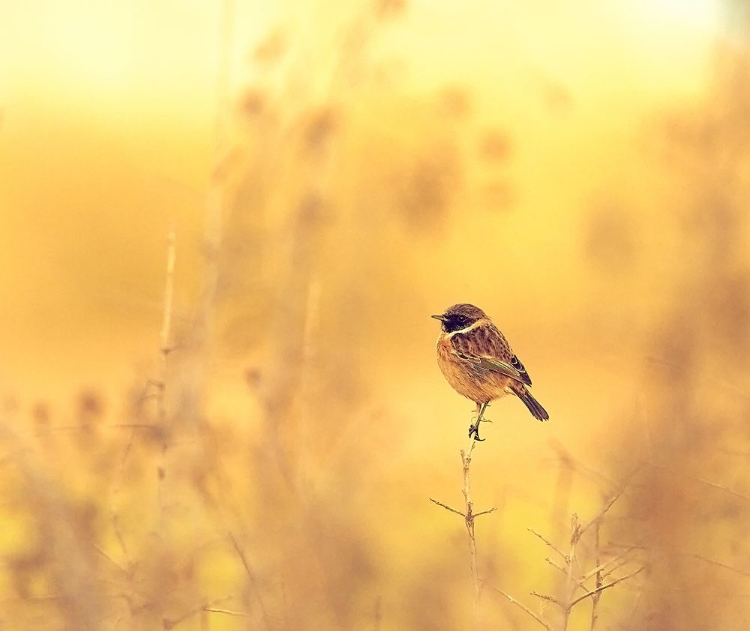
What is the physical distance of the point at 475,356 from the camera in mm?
2248

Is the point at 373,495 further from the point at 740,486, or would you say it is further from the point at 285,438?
the point at 740,486

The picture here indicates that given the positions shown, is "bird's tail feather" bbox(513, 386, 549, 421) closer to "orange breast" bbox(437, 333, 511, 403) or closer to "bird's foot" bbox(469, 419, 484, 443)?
"orange breast" bbox(437, 333, 511, 403)

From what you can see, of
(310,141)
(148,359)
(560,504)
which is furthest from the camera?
(310,141)

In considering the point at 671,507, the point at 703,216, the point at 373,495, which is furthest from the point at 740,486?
the point at 373,495

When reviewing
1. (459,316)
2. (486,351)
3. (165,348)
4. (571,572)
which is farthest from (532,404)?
(165,348)

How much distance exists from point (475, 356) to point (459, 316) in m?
0.12

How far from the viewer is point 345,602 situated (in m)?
2.59

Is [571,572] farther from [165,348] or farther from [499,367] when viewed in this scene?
[165,348]

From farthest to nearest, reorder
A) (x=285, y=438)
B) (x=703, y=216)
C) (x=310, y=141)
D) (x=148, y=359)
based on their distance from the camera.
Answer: (x=703, y=216) < (x=310, y=141) < (x=285, y=438) < (x=148, y=359)

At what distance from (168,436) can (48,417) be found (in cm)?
31

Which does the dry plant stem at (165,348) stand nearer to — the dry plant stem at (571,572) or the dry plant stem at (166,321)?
the dry plant stem at (166,321)

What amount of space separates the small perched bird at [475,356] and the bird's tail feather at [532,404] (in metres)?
0.11

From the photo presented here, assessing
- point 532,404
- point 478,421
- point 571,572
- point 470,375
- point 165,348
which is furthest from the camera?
point 532,404

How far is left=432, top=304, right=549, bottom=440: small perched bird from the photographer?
2.16 metres
